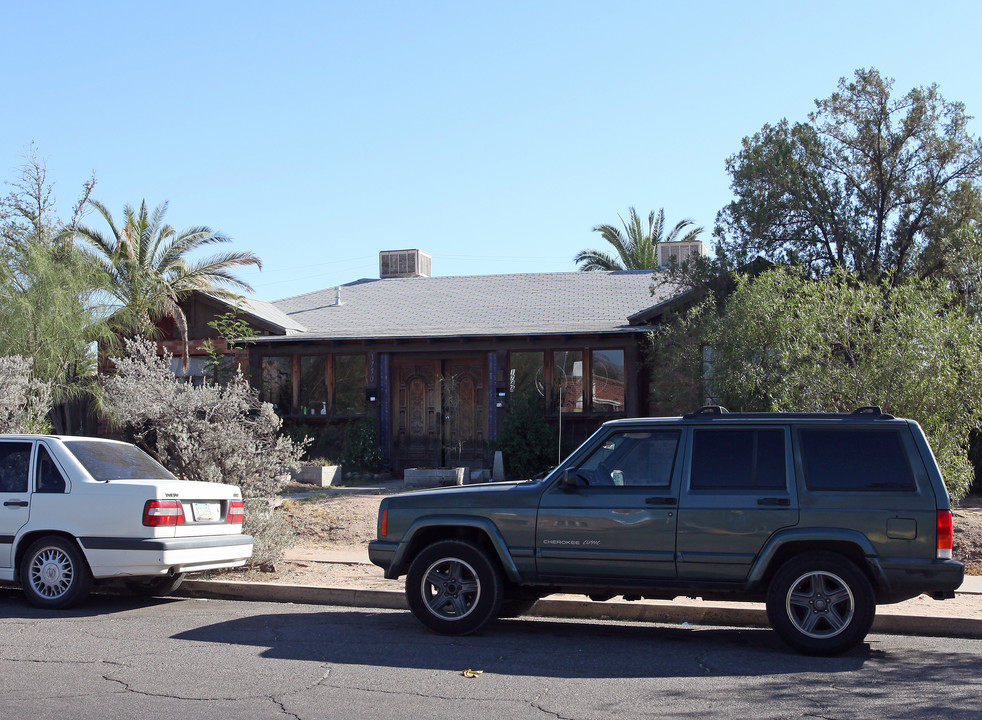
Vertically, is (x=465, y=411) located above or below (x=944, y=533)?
above

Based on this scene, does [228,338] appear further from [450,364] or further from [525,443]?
[525,443]

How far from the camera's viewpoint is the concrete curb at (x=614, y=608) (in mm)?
8211

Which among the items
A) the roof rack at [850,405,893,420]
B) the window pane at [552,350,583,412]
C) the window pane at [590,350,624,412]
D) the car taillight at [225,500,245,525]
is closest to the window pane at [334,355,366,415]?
the window pane at [552,350,583,412]

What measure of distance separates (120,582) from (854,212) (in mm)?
14508

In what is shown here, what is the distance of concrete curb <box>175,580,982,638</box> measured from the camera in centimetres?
821

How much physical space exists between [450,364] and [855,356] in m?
10.7

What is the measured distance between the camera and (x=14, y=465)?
9.27 metres

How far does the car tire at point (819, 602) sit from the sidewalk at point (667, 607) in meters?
1.17

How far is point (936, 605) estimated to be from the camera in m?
9.09

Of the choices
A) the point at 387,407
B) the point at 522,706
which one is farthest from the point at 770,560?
the point at 387,407

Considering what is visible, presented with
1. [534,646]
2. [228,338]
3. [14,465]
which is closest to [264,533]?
[14,465]

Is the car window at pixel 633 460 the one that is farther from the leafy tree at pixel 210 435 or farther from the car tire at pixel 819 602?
the leafy tree at pixel 210 435

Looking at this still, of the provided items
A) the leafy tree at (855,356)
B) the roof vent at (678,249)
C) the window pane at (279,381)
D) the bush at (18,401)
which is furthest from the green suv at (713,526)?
the roof vent at (678,249)

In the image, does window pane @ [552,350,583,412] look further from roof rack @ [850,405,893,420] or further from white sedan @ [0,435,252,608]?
roof rack @ [850,405,893,420]
